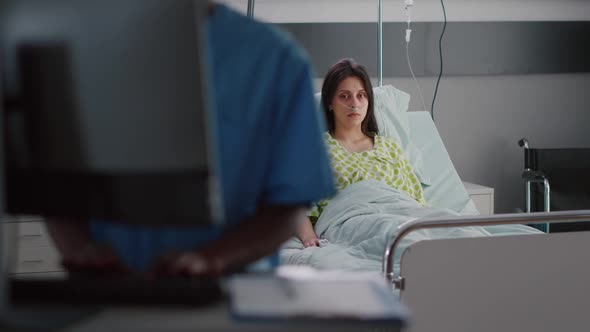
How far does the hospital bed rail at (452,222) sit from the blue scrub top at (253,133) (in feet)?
2.59

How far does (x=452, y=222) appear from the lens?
6.95 ft

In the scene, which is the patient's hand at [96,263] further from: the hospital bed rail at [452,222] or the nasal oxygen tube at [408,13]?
the nasal oxygen tube at [408,13]

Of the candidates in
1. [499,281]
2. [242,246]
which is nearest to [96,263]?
[242,246]

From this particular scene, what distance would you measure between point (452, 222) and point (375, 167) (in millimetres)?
1261

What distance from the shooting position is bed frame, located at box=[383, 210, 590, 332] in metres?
2.22

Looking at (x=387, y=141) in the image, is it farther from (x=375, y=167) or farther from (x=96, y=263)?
(x=96, y=263)

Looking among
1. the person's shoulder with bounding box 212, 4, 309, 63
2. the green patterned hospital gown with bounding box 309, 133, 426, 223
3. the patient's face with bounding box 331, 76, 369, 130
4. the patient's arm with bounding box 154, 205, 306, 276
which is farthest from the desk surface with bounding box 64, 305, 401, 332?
the patient's face with bounding box 331, 76, 369, 130

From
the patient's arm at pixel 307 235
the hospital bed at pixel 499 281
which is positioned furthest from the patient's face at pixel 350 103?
the hospital bed at pixel 499 281

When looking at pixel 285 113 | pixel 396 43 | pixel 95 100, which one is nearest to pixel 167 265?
pixel 95 100

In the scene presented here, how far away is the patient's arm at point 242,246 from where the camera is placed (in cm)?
109

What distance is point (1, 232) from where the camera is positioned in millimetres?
1026

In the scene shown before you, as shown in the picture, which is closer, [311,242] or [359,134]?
[311,242]

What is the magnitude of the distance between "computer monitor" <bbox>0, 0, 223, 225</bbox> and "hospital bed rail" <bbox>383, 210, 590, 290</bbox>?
3.83ft

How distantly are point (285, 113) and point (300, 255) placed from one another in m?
1.51
